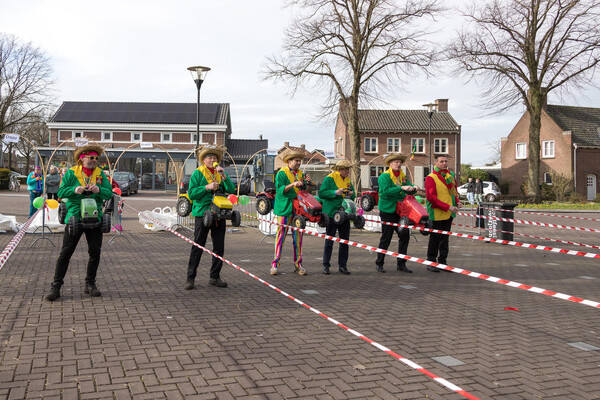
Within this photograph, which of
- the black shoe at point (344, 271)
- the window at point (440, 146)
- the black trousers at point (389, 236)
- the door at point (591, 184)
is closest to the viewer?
the black shoe at point (344, 271)

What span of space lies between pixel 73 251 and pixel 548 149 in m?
44.8

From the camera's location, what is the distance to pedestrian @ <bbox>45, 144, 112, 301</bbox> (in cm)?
572

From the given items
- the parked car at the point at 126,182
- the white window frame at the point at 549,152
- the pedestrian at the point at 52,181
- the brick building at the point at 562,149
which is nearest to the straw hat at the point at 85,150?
the pedestrian at the point at 52,181

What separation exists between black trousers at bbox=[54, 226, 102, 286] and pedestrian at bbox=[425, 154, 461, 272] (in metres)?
4.88

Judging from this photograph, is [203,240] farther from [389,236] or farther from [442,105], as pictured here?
[442,105]

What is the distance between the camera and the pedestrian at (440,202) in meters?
8.09

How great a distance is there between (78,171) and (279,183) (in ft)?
8.72

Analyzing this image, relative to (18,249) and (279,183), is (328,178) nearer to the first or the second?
(279,183)

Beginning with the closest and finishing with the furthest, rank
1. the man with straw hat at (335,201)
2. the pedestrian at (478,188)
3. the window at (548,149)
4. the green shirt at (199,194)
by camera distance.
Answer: the green shirt at (199,194) → the man with straw hat at (335,201) → the pedestrian at (478,188) → the window at (548,149)

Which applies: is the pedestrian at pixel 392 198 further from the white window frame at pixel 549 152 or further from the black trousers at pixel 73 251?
the white window frame at pixel 549 152

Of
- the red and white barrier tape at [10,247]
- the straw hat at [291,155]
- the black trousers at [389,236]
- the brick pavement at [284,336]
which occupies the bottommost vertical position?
the brick pavement at [284,336]

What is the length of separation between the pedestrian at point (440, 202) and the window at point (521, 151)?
4079cm

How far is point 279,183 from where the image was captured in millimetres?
7316

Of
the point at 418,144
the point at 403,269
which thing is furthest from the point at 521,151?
the point at 403,269
